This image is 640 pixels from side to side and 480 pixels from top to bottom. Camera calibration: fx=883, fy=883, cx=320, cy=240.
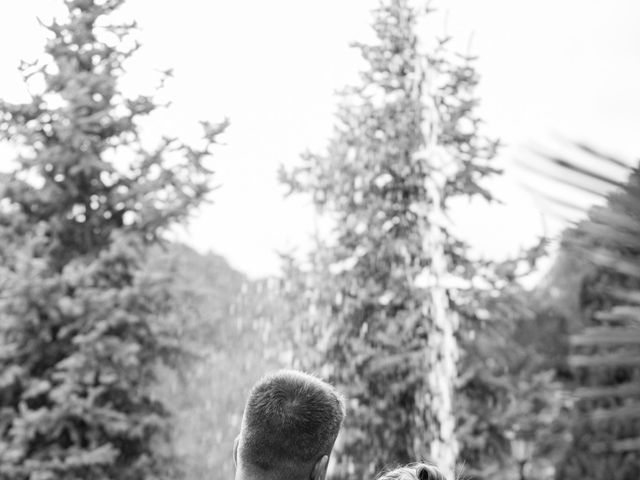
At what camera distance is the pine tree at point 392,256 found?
359 inches

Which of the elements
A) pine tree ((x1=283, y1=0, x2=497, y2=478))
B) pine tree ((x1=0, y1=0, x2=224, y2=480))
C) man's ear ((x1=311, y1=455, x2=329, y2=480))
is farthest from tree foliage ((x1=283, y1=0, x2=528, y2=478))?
man's ear ((x1=311, y1=455, x2=329, y2=480))

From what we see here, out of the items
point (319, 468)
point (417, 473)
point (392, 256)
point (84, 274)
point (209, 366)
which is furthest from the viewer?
point (209, 366)

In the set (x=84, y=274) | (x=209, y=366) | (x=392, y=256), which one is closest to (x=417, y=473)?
(x=84, y=274)

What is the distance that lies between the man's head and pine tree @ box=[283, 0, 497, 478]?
7088mm

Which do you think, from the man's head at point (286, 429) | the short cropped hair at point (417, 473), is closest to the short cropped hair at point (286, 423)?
the man's head at point (286, 429)

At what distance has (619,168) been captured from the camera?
0.45m

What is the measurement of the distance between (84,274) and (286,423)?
601cm

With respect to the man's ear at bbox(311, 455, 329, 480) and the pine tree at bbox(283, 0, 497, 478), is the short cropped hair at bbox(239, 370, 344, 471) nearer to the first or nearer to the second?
the man's ear at bbox(311, 455, 329, 480)

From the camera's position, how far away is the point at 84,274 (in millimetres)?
7496

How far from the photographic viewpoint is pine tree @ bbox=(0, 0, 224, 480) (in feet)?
24.6

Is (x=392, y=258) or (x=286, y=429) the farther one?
(x=392, y=258)

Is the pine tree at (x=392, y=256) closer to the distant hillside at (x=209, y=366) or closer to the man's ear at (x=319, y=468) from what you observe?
the distant hillside at (x=209, y=366)

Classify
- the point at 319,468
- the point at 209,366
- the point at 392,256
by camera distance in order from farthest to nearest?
the point at 209,366 < the point at 392,256 < the point at 319,468

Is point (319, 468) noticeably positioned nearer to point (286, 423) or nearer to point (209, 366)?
point (286, 423)
